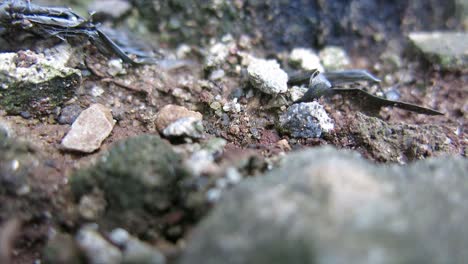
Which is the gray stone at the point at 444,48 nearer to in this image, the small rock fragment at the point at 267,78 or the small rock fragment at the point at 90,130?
the small rock fragment at the point at 267,78

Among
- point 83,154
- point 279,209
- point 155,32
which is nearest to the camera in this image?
point 279,209

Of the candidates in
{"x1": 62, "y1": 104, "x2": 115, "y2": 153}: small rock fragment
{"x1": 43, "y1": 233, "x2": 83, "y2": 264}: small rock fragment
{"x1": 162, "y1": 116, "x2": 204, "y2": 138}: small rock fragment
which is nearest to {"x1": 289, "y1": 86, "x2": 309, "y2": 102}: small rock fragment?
{"x1": 162, "y1": 116, "x2": 204, "y2": 138}: small rock fragment

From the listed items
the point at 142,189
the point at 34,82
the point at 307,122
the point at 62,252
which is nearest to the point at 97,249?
the point at 62,252

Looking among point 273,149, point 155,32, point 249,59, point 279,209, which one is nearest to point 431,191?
point 279,209

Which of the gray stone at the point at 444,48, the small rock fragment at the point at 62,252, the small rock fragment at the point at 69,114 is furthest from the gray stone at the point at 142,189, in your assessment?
the gray stone at the point at 444,48

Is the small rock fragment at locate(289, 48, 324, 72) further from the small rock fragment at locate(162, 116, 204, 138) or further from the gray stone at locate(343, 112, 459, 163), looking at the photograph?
the small rock fragment at locate(162, 116, 204, 138)

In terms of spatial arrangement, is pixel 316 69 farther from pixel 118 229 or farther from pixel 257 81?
pixel 118 229
